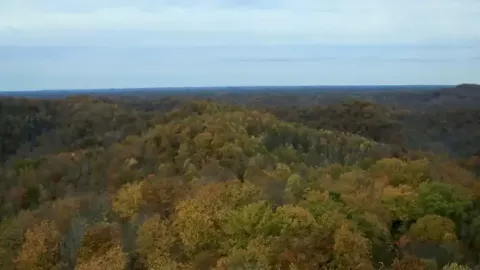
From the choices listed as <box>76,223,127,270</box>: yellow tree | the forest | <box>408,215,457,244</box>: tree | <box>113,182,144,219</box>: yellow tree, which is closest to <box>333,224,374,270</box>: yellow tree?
the forest

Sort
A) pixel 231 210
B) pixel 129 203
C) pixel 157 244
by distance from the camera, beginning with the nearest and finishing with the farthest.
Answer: pixel 157 244, pixel 231 210, pixel 129 203

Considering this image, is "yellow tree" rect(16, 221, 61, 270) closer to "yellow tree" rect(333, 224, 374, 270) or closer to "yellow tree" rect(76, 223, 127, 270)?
"yellow tree" rect(76, 223, 127, 270)

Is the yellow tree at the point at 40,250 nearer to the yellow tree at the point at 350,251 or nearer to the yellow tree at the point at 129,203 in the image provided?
the yellow tree at the point at 129,203

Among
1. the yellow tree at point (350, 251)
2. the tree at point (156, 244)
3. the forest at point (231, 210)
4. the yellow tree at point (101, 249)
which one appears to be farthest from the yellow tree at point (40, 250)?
the yellow tree at point (350, 251)

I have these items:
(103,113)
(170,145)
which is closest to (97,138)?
(103,113)

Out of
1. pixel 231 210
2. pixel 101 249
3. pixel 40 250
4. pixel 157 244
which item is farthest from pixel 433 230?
pixel 40 250

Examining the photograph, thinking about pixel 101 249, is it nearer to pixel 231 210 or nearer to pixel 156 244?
pixel 156 244

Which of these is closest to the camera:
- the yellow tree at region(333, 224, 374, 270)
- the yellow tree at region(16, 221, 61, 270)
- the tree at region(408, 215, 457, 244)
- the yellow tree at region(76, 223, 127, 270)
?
the yellow tree at region(333, 224, 374, 270)

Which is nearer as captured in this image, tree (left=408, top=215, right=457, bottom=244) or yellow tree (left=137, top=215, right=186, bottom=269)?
yellow tree (left=137, top=215, right=186, bottom=269)

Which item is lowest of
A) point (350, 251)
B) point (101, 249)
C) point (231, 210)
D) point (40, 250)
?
point (40, 250)

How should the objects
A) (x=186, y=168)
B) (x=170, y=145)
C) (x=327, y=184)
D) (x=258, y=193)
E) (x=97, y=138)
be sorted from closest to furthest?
(x=258, y=193), (x=327, y=184), (x=186, y=168), (x=170, y=145), (x=97, y=138)

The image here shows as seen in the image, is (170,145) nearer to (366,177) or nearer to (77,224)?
(366,177)
